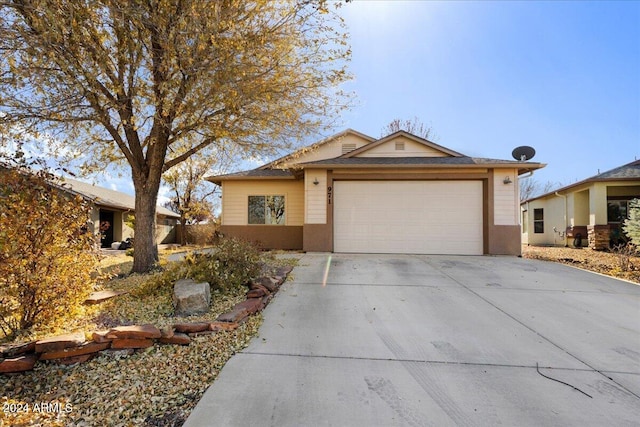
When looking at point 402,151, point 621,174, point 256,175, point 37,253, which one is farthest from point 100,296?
point 621,174

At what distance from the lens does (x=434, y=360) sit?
10.5 ft

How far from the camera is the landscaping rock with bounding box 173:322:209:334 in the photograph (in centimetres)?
353

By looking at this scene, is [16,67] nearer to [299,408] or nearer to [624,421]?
[299,408]

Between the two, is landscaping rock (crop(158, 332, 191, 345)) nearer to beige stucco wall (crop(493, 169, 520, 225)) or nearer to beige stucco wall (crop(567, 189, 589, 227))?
beige stucco wall (crop(493, 169, 520, 225))

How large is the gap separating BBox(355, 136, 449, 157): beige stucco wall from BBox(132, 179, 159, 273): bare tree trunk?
281 inches

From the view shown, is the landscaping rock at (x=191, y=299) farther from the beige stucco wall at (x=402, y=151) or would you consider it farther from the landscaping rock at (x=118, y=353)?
the beige stucco wall at (x=402, y=151)

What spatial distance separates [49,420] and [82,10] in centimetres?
529

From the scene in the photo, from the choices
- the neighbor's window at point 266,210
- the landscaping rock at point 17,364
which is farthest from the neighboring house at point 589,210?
the landscaping rock at point 17,364

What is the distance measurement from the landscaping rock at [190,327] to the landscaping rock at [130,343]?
0.31m

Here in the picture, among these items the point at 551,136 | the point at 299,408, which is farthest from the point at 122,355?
the point at 551,136

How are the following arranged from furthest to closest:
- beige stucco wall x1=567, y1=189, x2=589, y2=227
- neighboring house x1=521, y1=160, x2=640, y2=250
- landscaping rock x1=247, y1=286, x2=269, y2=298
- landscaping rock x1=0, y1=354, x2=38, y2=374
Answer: beige stucco wall x1=567, y1=189, x2=589, y2=227 → neighboring house x1=521, y1=160, x2=640, y2=250 → landscaping rock x1=247, y1=286, x2=269, y2=298 → landscaping rock x1=0, y1=354, x2=38, y2=374

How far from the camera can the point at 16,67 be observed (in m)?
4.90


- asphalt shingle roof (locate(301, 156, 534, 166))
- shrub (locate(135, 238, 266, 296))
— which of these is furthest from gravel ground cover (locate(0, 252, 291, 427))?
asphalt shingle roof (locate(301, 156, 534, 166))

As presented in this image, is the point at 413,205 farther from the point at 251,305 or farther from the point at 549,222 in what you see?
the point at 549,222
